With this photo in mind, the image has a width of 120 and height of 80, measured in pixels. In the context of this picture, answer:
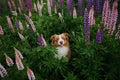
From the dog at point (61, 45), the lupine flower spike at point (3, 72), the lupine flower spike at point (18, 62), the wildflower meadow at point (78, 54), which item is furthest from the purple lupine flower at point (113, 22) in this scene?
the lupine flower spike at point (3, 72)

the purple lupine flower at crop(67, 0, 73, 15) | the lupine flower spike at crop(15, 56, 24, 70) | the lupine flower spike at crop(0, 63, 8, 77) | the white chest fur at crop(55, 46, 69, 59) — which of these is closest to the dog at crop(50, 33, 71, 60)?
the white chest fur at crop(55, 46, 69, 59)

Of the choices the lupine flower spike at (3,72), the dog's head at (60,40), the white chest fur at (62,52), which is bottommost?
the lupine flower spike at (3,72)

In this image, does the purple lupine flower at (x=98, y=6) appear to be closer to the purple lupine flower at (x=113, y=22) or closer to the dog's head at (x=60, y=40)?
the purple lupine flower at (x=113, y=22)

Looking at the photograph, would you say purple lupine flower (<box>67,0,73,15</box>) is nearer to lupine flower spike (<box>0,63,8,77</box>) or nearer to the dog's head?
the dog's head

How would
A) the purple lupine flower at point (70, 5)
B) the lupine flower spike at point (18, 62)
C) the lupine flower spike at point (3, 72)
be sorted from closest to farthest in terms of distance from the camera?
the lupine flower spike at point (18, 62)
the lupine flower spike at point (3, 72)
the purple lupine flower at point (70, 5)

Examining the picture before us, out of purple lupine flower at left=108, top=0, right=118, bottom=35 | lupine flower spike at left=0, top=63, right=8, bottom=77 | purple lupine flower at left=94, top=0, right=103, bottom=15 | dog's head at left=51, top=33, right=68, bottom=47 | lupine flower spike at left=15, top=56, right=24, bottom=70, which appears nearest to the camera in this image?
lupine flower spike at left=15, top=56, right=24, bottom=70

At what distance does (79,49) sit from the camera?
17.0 feet

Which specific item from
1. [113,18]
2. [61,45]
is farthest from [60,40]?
[113,18]

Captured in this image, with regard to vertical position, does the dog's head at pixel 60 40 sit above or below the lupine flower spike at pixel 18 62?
above

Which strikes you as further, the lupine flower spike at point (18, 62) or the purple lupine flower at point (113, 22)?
the purple lupine flower at point (113, 22)

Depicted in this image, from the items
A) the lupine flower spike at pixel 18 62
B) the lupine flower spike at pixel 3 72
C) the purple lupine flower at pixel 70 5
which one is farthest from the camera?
the purple lupine flower at pixel 70 5

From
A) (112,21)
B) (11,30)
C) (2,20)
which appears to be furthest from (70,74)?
(2,20)

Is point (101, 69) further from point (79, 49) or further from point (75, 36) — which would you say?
point (75, 36)

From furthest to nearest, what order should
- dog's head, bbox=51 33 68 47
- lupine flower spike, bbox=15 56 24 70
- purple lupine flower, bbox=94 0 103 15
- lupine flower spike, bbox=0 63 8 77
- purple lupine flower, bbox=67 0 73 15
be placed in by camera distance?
purple lupine flower, bbox=67 0 73 15
purple lupine flower, bbox=94 0 103 15
dog's head, bbox=51 33 68 47
lupine flower spike, bbox=0 63 8 77
lupine flower spike, bbox=15 56 24 70
